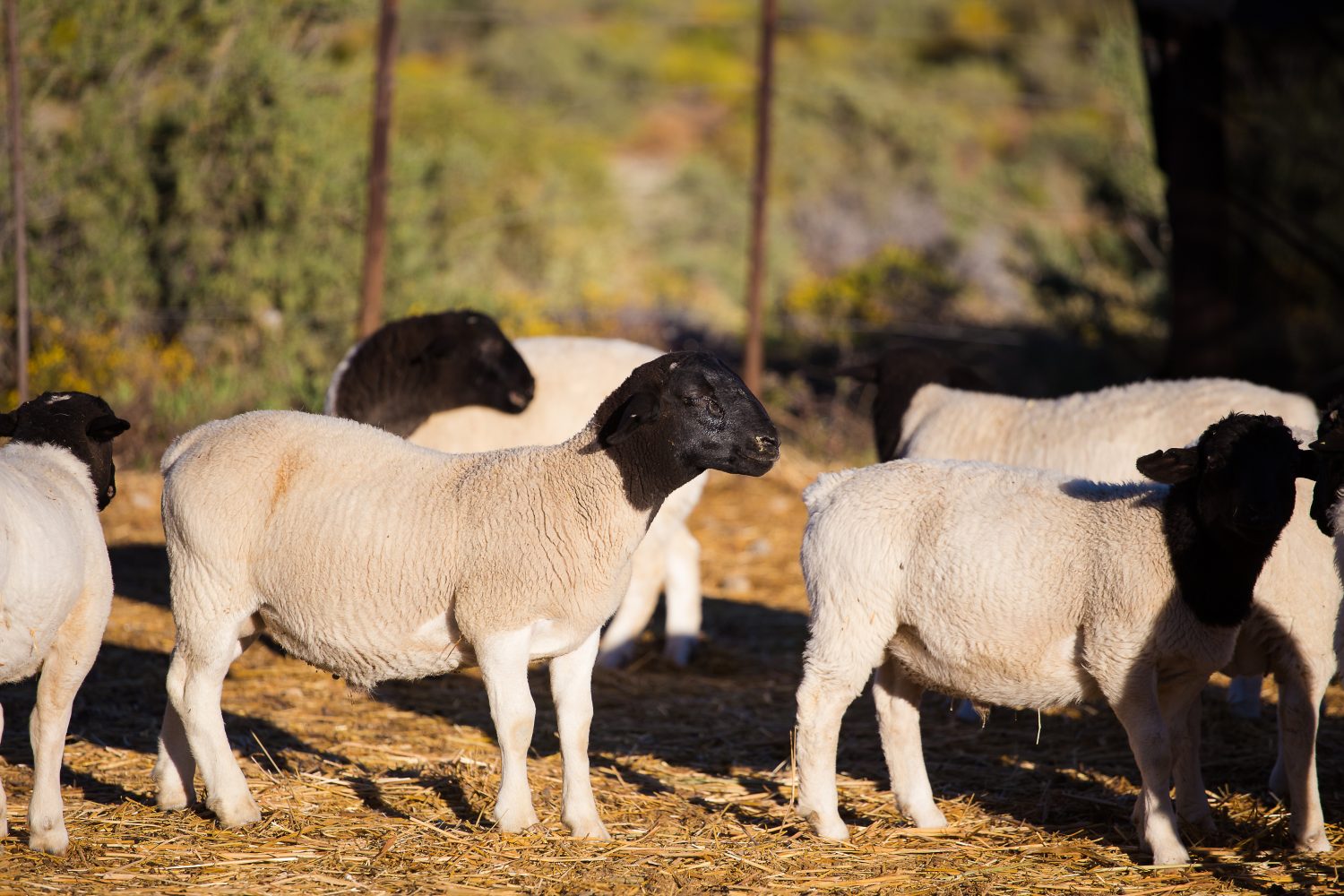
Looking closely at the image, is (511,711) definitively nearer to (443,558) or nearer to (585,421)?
(443,558)

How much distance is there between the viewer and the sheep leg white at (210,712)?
4.96m

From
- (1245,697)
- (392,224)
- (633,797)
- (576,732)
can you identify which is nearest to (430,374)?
(633,797)

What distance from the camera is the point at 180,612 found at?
201 inches

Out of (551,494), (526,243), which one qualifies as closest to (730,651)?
(551,494)

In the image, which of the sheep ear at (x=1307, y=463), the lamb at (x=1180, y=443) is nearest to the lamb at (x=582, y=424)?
the lamb at (x=1180, y=443)

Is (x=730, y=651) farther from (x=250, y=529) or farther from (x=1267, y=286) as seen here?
(x=1267, y=286)

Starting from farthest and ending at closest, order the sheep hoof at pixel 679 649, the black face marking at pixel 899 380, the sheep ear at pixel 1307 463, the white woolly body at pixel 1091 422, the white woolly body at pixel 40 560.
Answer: the black face marking at pixel 899 380
the sheep hoof at pixel 679 649
the white woolly body at pixel 1091 422
the sheep ear at pixel 1307 463
the white woolly body at pixel 40 560

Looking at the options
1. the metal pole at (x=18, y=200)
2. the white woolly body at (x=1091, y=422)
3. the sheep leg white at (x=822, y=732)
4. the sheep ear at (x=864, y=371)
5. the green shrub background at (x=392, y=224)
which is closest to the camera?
the sheep leg white at (x=822, y=732)

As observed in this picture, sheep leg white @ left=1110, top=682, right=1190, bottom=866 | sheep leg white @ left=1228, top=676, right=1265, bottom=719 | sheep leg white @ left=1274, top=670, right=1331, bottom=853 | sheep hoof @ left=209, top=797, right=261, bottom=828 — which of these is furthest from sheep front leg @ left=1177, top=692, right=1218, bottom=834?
sheep hoof @ left=209, top=797, right=261, bottom=828

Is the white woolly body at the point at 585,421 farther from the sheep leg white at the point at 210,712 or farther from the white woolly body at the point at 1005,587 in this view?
the sheep leg white at the point at 210,712

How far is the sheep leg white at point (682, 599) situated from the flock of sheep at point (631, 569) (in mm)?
2701

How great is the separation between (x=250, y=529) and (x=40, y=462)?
83cm

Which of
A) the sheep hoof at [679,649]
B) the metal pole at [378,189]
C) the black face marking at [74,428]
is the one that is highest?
the metal pole at [378,189]

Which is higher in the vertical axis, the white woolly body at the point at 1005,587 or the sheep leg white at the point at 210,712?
the white woolly body at the point at 1005,587
